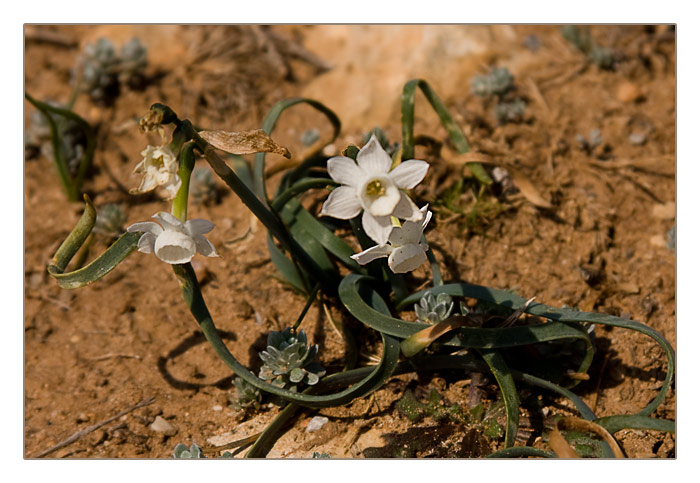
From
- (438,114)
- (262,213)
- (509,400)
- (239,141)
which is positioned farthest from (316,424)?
(438,114)

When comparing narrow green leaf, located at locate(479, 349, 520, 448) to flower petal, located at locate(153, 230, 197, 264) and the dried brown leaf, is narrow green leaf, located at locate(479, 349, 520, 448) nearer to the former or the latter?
the dried brown leaf

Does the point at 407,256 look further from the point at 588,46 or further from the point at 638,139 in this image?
the point at 588,46

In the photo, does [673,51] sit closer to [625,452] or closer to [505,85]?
[505,85]

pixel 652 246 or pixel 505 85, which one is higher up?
pixel 505 85

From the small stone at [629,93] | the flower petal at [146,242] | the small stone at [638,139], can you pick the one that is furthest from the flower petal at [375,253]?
the small stone at [629,93]

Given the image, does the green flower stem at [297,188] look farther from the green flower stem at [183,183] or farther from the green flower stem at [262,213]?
the green flower stem at [183,183]

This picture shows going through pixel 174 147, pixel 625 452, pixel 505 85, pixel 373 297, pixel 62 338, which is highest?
pixel 505 85

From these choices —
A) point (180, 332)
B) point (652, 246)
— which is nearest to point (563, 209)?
point (652, 246)
